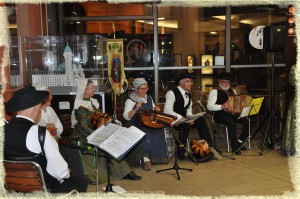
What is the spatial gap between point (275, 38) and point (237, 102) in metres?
1.29

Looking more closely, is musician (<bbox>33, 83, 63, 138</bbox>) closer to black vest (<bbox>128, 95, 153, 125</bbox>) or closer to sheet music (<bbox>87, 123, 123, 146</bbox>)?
sheet music (<bbox>87, 123, 123, 146</bbox>)

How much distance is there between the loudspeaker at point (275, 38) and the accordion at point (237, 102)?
0.97 meters

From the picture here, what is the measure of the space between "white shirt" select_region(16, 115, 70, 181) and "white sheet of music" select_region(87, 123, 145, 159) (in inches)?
19.6

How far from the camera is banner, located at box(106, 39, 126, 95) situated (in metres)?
7.10

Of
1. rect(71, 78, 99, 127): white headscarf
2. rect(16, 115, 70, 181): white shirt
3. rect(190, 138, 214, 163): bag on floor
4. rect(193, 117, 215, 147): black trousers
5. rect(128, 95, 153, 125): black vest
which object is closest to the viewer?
rect(16, 115, 70, 181): white shirt

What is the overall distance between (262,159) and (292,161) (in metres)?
0.46

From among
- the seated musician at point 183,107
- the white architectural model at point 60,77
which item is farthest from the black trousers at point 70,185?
the white architectural model at point 60,77

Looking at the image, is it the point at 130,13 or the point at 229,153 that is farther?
the point at 130,13

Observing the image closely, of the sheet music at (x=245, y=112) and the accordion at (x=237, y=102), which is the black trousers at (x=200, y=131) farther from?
the sheet music at (x=245, y=112)

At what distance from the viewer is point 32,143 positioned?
287cm

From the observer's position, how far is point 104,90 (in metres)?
6.57

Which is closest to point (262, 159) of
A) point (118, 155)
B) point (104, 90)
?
point (104, 90)

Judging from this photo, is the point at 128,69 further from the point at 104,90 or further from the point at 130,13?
the point at 104,90

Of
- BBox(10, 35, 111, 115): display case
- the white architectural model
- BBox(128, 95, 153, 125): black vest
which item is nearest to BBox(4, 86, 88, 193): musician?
BBox(10, 35, 111, 115): display case
